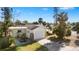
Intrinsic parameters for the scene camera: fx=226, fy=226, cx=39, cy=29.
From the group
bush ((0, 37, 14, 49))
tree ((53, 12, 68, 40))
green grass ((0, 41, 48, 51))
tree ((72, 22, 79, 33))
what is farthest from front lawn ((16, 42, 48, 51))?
tree ((72, 22, 79, 33))

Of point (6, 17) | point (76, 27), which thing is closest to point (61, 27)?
point (76, 27)

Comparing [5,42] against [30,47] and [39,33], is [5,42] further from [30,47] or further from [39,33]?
[39,33]

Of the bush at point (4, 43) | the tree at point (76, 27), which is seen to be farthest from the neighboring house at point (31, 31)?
the tree at point (76, 27)

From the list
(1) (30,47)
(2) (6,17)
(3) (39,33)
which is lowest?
(1) (30,47)

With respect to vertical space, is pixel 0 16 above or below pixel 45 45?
above

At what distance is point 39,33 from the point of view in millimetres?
2643

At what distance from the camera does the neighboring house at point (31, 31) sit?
2.63 m

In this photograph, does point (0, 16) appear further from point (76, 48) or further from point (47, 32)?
point (76, 48)

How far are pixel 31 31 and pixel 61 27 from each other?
356 mm

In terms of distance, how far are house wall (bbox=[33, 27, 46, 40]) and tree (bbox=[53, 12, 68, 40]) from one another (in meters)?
0.13
